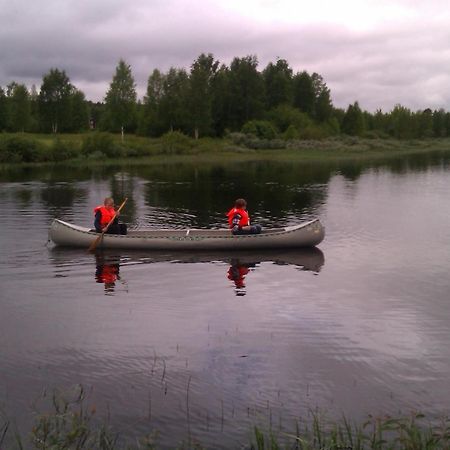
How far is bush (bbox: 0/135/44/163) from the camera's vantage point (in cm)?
5912

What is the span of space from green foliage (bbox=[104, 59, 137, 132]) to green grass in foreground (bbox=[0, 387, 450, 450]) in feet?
251

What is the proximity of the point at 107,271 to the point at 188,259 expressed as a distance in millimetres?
2587

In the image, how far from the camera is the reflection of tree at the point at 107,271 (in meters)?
15.1

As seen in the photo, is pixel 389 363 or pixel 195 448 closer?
pixel 195 448

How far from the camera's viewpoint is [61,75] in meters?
79.4

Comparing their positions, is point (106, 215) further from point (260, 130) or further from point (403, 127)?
point (403, 127)

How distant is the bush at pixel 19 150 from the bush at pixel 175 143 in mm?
16686

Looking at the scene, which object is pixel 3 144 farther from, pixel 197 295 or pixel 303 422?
pixel 303 422

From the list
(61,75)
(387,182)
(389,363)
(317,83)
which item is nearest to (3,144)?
(61,75)

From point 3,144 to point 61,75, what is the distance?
2327 centimetres

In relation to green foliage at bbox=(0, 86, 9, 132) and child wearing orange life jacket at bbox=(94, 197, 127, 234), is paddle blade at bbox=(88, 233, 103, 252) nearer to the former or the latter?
child wearing orange life jacket at bbox=(94, 197, 127, 234)

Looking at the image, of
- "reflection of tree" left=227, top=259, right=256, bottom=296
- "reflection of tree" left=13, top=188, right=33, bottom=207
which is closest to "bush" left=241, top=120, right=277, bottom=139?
"reflection of tree" left=13, top=188, right=33, bottom=207

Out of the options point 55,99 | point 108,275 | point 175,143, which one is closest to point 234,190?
point 108,275

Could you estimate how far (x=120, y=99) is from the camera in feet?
268
